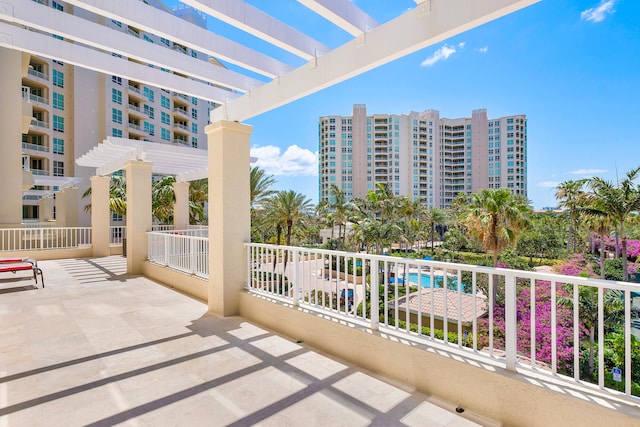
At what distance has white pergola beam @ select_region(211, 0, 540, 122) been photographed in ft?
7.68

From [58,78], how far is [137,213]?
2555cm

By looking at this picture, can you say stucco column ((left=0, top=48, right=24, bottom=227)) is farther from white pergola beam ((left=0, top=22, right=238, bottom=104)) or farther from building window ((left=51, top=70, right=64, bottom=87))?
building window ((left=51, top=70, right=64, bottom=87))

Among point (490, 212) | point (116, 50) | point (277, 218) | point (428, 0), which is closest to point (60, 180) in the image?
point (277, 218)

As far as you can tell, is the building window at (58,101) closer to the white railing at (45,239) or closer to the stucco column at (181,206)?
the white railing at (45,239)

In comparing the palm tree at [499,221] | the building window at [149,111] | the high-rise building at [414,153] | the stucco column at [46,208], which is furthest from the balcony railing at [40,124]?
the high-rise building at [414,153]

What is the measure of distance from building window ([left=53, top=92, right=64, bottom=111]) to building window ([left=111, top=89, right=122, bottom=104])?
3458 mm

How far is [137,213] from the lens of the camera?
7.86 metres

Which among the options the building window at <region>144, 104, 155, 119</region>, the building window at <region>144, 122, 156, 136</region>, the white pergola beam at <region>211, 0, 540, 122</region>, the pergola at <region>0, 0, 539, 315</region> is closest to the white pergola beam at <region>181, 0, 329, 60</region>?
the pergola at <region>0, 0, 539, 315</region>

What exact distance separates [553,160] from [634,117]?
51.2ft

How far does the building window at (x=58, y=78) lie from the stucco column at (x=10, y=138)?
648 inches

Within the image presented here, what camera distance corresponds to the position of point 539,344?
9398 millimetres

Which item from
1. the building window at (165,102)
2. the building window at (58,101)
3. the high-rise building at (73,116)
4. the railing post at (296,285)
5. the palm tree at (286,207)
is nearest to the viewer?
the railing post at (296,285)

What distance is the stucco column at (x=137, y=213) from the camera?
25.5 feet

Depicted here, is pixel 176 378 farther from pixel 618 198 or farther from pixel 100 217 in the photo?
pixel 618 198
